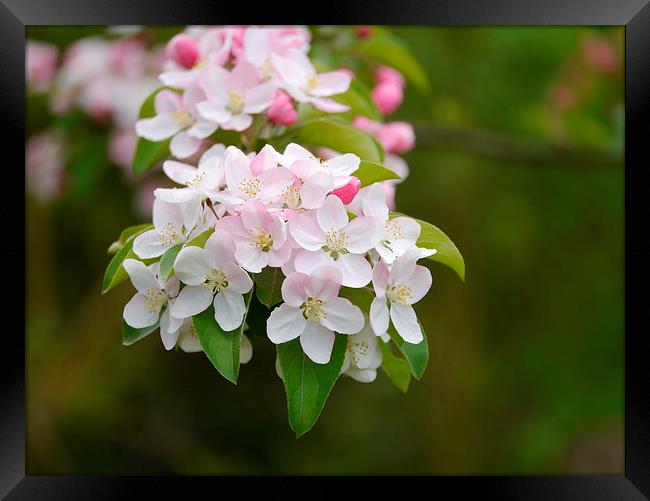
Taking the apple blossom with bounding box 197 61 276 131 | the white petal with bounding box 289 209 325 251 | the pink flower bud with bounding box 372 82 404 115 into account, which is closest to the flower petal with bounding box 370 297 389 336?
the white petal with bounding box 289 209 325 251

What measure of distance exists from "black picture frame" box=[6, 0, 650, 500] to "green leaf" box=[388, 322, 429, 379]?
333 mm

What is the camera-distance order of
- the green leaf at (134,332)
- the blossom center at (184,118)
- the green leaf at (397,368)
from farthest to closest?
the blossom center at (184,118)
the green leaf at (397,368)
the green leaf at (134,332)

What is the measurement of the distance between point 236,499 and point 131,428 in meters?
2.79

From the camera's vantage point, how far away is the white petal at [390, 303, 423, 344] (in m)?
0.99

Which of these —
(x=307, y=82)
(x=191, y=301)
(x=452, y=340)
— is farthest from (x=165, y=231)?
(x=452, y=340)

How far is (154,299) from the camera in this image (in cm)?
103

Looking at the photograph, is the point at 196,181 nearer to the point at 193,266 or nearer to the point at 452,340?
the point at 193,266

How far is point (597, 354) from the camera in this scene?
412cm

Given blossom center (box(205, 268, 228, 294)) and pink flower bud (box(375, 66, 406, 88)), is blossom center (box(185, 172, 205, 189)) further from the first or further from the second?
pink flower bud (box(375, 66, 406, 88))

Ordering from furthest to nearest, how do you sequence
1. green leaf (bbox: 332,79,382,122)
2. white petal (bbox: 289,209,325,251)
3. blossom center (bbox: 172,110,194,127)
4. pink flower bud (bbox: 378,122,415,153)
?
pink flower bud (bbox: 378,122,415,153) → green leaf (bbox: 332,79,382,122) → blossom center (bbox: 172,110,194,127) → white petal (bbox: 289,209,325,251)

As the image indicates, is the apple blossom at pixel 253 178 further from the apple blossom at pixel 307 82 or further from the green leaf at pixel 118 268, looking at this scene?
the apple blossom at pixel 307 82

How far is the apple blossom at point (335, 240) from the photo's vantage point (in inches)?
37.6

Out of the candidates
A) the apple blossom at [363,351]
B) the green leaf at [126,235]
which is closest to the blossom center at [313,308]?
the apple blossom at [363,351]

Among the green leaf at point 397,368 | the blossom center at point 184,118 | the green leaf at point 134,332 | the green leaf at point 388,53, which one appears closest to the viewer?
the green leaf at point 134,332
